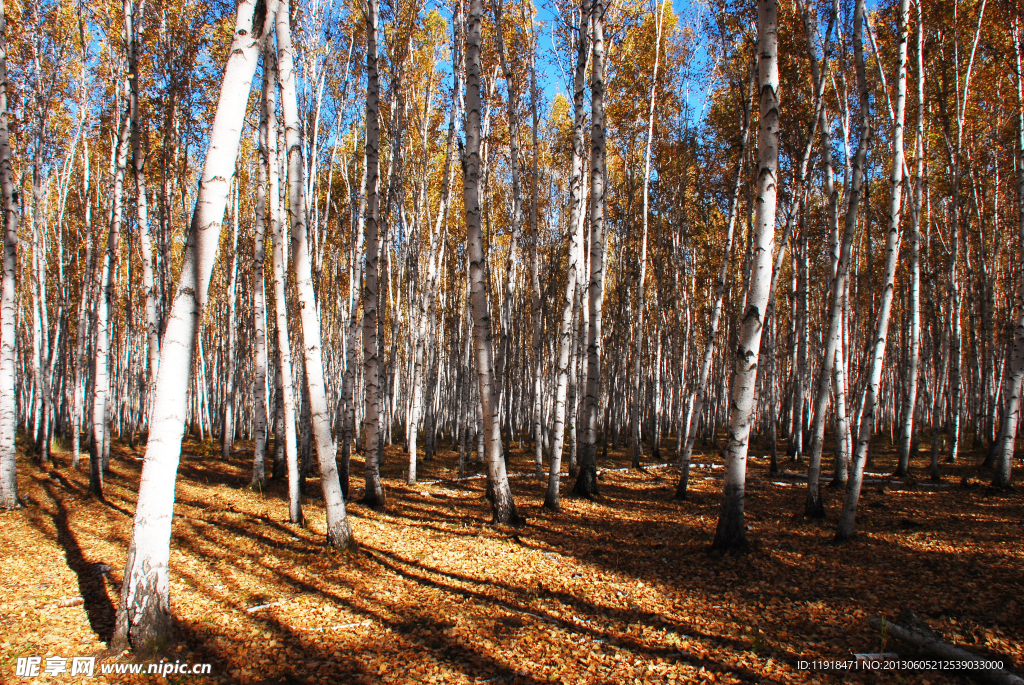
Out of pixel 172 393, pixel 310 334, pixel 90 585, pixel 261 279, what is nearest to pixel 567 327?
pixel 310 334

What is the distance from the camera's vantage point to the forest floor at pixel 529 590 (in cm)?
328

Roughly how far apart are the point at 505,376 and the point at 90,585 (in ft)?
41.5

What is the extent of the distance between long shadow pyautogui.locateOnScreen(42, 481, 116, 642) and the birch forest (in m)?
0.03

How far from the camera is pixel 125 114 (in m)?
9.02

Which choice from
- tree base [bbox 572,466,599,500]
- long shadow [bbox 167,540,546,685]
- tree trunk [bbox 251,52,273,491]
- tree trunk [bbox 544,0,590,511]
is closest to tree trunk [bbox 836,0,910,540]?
tree trunk [bbox 544,0,590,511]

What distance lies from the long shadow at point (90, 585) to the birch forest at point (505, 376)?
1.3 inches

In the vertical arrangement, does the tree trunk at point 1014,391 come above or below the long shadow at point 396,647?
above

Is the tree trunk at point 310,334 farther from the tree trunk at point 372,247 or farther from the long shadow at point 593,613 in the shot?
the tree trunk at point 372,247

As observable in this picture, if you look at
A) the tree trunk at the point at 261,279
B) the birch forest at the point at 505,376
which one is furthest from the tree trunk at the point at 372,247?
the tree trunk at the point at 261,279

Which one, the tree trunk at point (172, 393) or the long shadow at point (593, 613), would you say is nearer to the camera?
the tree trunk at point (172, 393)

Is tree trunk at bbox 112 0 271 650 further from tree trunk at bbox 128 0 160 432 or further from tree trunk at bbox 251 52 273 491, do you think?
tree trunk at bbox 128 0 160 432

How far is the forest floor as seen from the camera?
3279mm

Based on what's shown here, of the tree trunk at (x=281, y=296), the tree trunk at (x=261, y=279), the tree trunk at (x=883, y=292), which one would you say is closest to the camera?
the tree trunk at (x=883, y=292)

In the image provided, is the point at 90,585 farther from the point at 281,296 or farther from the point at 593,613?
the point at 593,613
